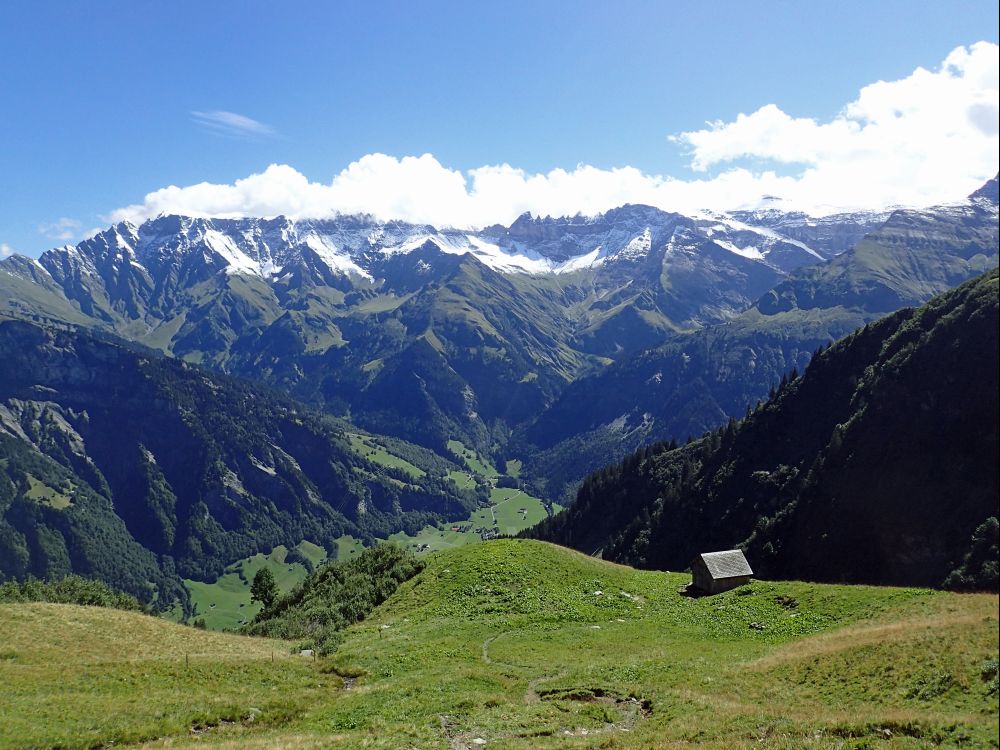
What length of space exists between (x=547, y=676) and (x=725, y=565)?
32362 mm

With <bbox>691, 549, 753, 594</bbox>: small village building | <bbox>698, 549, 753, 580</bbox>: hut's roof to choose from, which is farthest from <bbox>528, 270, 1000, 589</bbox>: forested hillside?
<bbox>691, 549, 753, 594</bbox>: small village building

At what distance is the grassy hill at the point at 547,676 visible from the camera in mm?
21859

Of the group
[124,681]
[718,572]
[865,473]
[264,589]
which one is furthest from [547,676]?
[865,473]

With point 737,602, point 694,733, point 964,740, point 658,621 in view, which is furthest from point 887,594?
point 964,740

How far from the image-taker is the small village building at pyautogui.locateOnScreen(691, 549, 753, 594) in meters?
60.4

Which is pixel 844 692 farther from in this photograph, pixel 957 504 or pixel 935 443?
pixel 935 443

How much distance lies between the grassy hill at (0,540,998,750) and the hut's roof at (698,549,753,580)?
12.9 ft

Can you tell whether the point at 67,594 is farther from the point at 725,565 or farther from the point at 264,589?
the point at 725,565

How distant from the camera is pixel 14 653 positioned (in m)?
40.8

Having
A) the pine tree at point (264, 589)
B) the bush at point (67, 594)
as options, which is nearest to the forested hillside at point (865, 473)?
the pine tree at point (264, 589)

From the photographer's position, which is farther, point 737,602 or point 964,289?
point 964,289

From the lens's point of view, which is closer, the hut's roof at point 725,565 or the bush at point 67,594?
the hut's roof at point 725,565

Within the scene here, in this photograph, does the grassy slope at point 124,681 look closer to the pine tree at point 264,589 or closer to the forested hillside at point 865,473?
the pine tree at point 264,589

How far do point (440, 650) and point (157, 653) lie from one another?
20.0m
